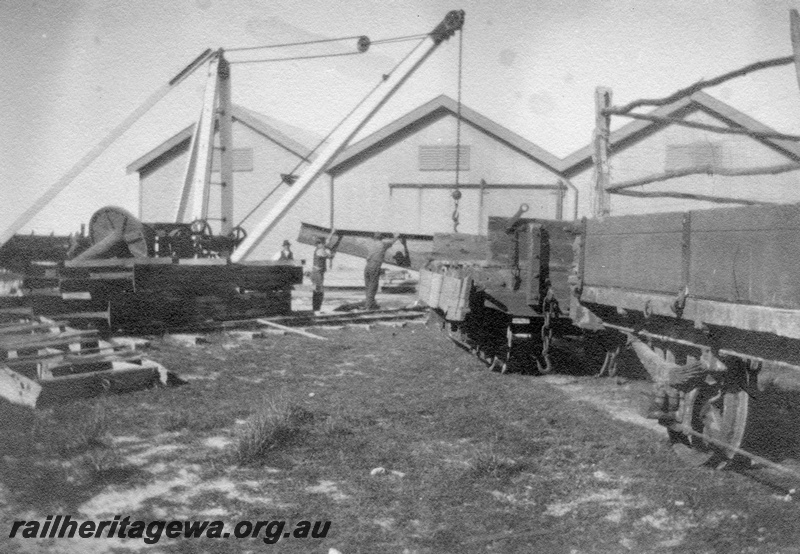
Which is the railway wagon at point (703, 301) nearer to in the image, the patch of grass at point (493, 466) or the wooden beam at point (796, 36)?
the wooden beam at point (796, 36)

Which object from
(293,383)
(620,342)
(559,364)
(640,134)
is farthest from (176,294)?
(640,134)

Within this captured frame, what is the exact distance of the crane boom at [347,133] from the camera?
10984mm

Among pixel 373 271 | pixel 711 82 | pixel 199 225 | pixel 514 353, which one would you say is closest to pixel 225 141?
pixel 199 225

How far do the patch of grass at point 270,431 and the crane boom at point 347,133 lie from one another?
6.16 metres


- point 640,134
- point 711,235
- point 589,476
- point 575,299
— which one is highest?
point 640,134

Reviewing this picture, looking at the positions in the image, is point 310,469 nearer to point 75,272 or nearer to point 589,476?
point 589,476

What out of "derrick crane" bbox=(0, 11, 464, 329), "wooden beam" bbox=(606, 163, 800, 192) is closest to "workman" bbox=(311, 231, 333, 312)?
"derrick crane" bbox=(0, 11, 464, 329)

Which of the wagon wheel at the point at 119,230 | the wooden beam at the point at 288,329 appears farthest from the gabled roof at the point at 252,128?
the wooden beam at the point at 288,329

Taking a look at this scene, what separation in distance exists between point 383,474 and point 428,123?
19.2 m

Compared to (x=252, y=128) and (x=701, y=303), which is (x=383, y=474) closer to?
(x=701, y=303)

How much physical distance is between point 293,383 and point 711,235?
4.29m

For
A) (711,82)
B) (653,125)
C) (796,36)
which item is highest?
(653,125)

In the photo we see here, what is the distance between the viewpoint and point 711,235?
3.69m

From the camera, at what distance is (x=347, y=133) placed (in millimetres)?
12031
